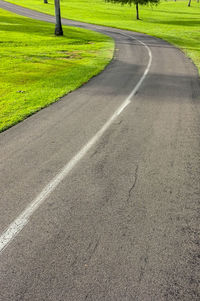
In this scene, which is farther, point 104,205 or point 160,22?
point 160,22

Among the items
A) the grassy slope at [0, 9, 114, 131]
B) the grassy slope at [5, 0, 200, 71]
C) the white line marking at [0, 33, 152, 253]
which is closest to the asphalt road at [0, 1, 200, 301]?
the white line marking at [0, 33, 152, 253]

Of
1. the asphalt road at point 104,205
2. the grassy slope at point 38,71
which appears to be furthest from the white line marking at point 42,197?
the grassy slope at point 38,71

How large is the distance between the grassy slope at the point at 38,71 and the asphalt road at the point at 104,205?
132cm

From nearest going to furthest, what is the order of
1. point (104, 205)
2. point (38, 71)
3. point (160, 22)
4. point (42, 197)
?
1. point (104, 205)
2. point (42, 197)
3. point (38, 71)
4. point (160, 22)

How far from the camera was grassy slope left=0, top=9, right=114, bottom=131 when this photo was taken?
987 cm

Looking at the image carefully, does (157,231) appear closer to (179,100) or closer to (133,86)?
(179,100)

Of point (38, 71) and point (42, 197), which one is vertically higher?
point (38, 71)

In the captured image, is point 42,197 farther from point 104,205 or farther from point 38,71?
point 38,71

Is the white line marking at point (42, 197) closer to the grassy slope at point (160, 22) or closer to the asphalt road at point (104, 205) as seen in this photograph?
the asphalt road at point (104, 205)

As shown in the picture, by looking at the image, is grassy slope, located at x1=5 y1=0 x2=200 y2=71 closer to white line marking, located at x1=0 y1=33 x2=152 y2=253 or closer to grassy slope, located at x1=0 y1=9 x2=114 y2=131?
grassy slope, located at x1=0 y1=9 x2=114 y2=131

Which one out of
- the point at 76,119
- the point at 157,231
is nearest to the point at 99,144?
the point at 76,119

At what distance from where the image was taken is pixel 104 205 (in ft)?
15.0

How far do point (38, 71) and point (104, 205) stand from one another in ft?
41.8

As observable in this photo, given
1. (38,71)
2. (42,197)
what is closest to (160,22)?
(38,71)
